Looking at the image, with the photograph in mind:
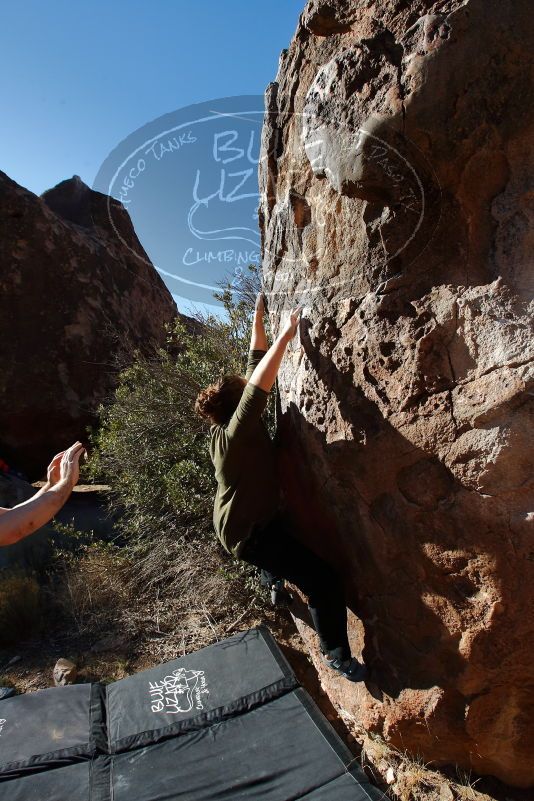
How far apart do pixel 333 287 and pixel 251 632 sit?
6.97 feet

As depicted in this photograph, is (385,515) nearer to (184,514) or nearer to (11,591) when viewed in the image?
(184,514)

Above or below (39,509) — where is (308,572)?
below

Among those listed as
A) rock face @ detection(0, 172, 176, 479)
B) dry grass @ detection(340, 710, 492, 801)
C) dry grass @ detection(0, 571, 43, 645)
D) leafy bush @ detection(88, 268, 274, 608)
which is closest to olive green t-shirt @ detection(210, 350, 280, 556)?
dry grass @ detection(340, 710, 492, 801)

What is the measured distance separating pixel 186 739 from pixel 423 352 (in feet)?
6.96

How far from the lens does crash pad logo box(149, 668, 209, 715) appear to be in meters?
3.06

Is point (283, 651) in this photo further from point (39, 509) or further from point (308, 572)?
point (39, 509)

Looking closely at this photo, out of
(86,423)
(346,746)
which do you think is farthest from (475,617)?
(86,423)

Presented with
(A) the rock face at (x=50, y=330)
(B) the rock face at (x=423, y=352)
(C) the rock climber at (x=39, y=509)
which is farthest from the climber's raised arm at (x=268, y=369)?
(A) the rock face at (x=50, y=330)

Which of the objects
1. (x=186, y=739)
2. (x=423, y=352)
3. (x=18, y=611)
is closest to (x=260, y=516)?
(x=423, y=352)

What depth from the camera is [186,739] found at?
9.41 feet

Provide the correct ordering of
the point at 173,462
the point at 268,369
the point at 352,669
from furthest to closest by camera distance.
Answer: the point at 173,462
the point at 352,669
the point at 268,369

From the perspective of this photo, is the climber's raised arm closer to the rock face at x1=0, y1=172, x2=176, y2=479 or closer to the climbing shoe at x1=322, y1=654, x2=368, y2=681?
the climbing shoe at x1=322, y1=654, x2=368, y2=681

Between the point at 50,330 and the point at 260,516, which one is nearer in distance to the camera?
the point at 260,516

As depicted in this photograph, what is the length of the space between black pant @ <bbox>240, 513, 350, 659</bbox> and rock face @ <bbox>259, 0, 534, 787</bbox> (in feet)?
0.34
